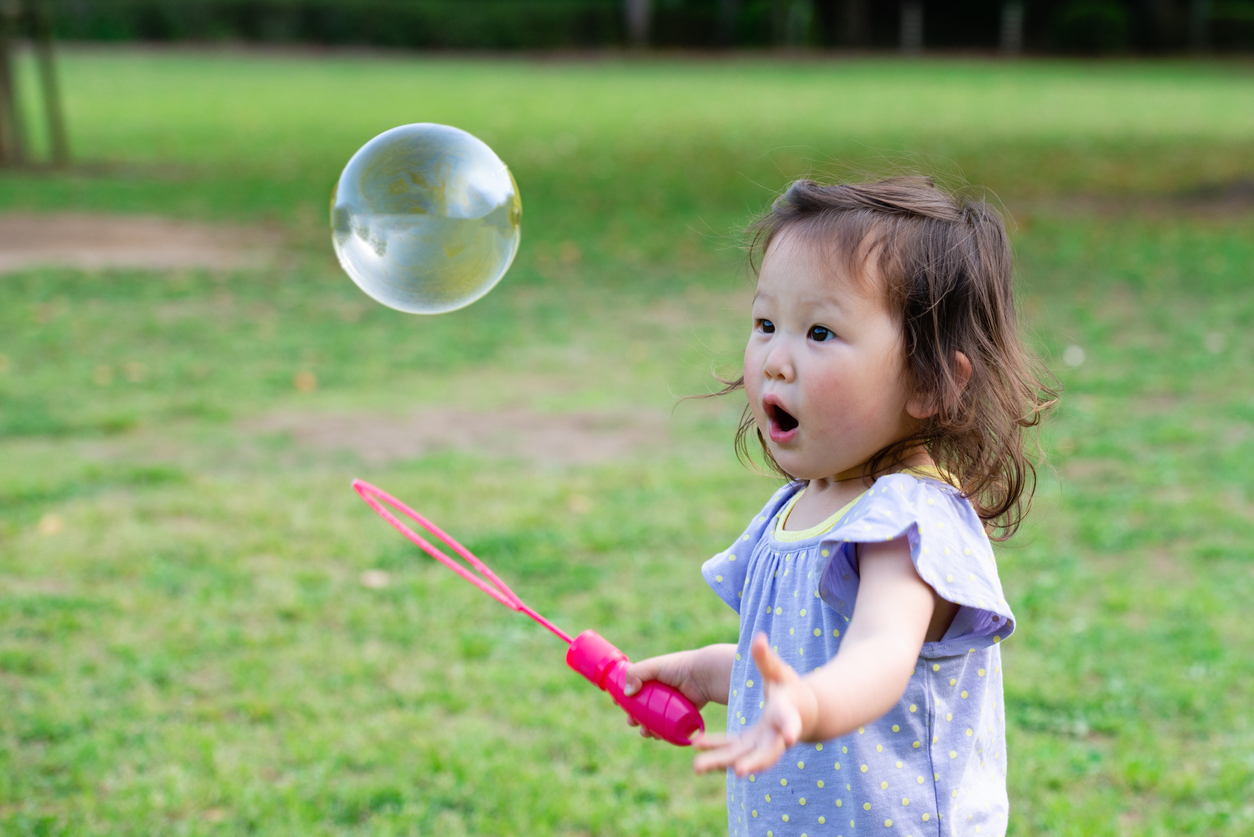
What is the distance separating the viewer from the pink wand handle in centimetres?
180

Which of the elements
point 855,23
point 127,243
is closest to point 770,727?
point 127,243

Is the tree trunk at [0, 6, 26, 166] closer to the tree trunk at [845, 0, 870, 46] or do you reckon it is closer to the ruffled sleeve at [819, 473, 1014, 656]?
the ruffled sleeve at [819, 473, 1014, 656]

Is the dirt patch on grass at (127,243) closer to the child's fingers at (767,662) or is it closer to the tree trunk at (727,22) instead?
the child's fingers at (767,662)

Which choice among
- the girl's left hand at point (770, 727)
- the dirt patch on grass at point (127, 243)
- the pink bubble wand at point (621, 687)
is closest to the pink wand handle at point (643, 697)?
the pink bubble wand at point (621, 687)

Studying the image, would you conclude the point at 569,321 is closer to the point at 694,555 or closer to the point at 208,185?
the point at 694,555

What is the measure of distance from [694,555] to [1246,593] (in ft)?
5.65

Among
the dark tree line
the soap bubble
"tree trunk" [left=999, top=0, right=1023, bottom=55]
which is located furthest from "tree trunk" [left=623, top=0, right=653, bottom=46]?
the soap bubble

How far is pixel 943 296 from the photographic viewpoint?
5.17 ft

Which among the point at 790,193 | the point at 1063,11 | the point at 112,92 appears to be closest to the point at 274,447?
the point at 790,193

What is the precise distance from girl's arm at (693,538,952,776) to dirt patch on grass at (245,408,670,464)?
148 inches

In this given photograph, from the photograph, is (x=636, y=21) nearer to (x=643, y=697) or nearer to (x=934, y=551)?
(x=643, y=697)

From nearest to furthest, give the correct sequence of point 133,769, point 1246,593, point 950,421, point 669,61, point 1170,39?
1. point 950,421
2. point 133,769
3. point 1246,593
4. point 669,61
5. point 1170,39

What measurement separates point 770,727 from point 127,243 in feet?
A: 32.1

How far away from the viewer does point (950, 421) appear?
1.60 m
